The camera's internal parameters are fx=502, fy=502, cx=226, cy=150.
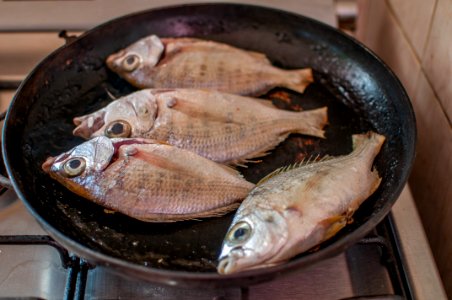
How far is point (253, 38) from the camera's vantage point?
1.59 metres

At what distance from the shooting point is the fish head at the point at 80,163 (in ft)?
3.82

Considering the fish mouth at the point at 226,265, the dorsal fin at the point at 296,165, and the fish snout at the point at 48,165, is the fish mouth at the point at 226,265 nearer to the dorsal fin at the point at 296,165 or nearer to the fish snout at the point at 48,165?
the dorsal fin at the point at 296,165

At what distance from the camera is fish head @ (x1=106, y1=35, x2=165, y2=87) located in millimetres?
1462

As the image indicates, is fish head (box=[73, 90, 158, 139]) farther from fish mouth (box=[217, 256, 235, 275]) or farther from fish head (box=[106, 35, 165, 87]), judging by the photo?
fish mouth (box=[217, 256, 235, 275])

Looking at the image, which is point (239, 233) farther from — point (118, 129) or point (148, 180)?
point (118, 129)

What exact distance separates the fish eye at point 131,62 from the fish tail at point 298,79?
1.42 ft

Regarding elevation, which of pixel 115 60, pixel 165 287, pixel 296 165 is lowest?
pixel 165 287

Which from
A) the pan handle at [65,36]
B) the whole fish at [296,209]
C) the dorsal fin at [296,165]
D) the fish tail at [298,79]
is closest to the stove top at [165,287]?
the whole fish at [296,209]

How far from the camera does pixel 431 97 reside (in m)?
1.39

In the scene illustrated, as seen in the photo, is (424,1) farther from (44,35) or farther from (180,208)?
(44,35)

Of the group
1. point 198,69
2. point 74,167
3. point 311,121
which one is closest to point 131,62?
point 198,69

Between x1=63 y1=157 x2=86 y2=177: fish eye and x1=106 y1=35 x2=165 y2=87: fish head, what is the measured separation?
1.24 ft

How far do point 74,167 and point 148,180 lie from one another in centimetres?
18

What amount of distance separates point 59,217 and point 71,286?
0.16 meters
